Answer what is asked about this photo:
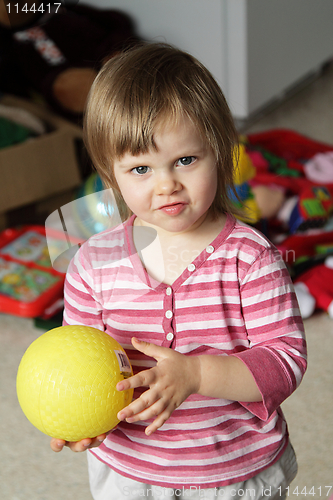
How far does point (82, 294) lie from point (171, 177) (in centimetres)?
18

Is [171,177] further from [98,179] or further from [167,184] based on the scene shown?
Result: [98,179]

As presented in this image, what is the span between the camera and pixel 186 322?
1.67 feet

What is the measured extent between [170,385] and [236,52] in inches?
74.3

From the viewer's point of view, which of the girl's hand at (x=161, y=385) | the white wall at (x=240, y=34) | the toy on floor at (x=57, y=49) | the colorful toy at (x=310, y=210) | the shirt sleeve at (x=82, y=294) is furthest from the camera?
the white wall at (x=240, y=34)

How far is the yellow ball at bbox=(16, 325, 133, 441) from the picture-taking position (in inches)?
18.0

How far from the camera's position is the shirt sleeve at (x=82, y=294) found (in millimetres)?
525

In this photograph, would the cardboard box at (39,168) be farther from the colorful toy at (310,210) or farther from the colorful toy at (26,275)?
the colorful toy at (310,210)

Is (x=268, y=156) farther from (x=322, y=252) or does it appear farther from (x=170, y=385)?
(x=170, y=385)

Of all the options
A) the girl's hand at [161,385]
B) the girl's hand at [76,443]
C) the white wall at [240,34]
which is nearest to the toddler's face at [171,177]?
the girl's hand at [161,385]

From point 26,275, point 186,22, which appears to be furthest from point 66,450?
point 186,22

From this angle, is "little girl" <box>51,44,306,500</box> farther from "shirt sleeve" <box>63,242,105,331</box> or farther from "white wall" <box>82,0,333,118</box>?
"white wall" <box>82,0,333,118</box>

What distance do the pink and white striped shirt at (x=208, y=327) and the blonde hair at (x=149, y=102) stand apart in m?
0.10

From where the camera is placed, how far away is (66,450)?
1028 mm

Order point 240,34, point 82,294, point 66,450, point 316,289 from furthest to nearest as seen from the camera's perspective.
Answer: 1. point 240,34
2. point 316,289
3. point 66,450
4. point 82,294
